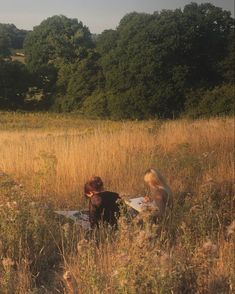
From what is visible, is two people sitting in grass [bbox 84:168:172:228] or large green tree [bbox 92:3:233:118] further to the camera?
large green tree [bbox 92:3:233:118]

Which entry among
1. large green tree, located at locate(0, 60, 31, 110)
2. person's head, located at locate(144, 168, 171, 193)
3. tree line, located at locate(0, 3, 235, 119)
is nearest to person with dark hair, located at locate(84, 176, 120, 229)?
person's head, located at locate(144, 168, 171, 193)

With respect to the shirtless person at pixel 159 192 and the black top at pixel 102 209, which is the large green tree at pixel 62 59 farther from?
the black top at pixel 102 209

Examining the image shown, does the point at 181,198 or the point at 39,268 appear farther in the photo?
the point at 181,198

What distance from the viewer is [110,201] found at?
498 centimetres

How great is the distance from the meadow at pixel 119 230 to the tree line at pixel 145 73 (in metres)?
26.6

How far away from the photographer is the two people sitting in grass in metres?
4.85

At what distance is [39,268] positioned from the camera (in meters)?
3.93

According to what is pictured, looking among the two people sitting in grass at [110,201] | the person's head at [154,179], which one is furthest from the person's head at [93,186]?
the person's head at [154,179]

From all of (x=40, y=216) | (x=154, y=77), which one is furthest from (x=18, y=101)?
(x=40, y=216)

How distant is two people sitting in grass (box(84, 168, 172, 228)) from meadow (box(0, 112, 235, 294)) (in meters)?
0.16

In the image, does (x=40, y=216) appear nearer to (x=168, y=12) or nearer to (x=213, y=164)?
(x=213, y=164)

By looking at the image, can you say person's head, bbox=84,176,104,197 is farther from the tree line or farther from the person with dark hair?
the tree line

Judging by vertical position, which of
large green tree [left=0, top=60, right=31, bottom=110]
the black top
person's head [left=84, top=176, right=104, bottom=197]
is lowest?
the black top

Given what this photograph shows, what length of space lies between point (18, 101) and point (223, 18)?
18514mm
